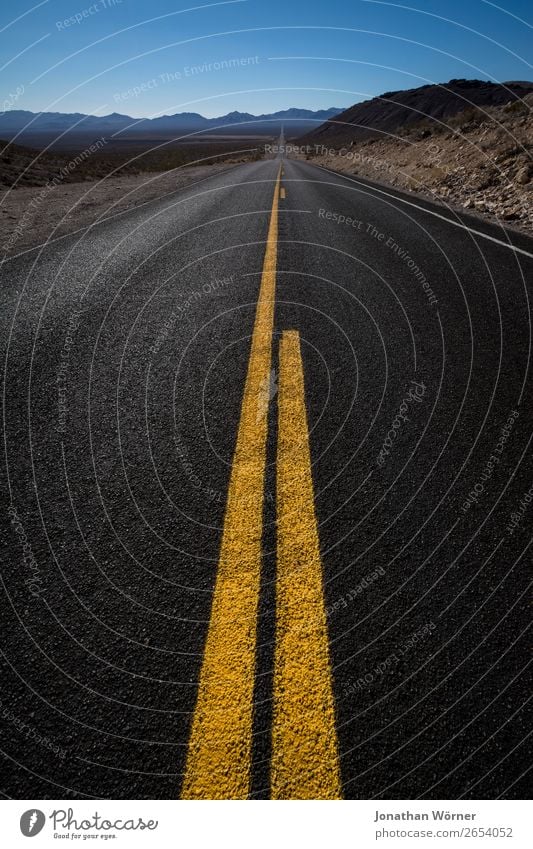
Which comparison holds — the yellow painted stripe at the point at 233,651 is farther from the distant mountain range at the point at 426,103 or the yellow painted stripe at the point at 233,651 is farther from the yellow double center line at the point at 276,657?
the distant mountain range at the point at 426,103

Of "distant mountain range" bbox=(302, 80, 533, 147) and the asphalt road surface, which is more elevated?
"distant mountain range" bbox=(302, 80, 533, 147)

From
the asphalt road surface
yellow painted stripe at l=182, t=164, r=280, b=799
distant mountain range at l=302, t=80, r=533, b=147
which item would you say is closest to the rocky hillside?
the asphalt road surface

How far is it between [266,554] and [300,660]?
0.40 m

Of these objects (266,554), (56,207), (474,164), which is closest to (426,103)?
(474,164)

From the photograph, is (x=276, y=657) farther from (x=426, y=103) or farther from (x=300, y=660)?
(x=426, y=103)

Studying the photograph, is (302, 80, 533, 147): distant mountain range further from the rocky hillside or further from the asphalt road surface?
the asphalt road surface

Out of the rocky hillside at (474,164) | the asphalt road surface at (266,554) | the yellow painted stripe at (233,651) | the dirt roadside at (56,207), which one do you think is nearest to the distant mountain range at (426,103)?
the rocky hillside at (474,164)

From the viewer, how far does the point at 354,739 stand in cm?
114

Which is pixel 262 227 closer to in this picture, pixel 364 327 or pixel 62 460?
pixel 364 327

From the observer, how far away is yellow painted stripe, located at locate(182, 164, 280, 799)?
1074mm

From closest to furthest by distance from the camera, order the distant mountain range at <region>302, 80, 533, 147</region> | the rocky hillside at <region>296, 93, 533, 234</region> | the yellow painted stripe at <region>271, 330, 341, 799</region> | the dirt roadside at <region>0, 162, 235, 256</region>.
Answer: the yellow painted stripe at <region>271, 330, 341, 799</region>
the dirt roadside at <region>0, 162, 235, 256</region>
the rocky hillside at <region>296, 93, 533, 234</region>
the distant mountain range at <region>302, 80, 533, 147</region>

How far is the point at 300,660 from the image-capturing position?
4.23ft

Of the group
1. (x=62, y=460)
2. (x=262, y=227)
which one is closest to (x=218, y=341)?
(x=62, y=460)

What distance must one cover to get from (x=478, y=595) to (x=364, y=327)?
241 cm
